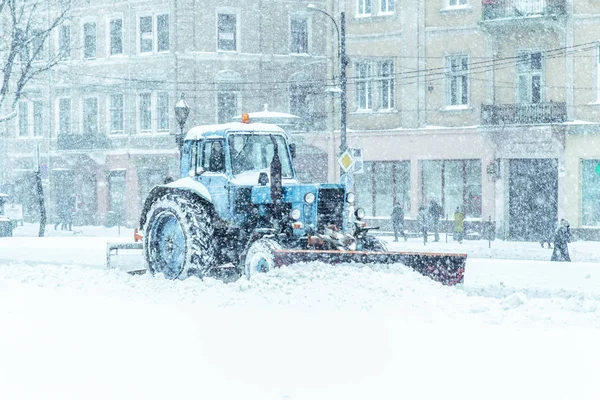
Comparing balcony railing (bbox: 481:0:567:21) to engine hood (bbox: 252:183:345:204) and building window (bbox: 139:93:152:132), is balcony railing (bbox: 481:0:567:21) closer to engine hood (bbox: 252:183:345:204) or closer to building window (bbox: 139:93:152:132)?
building window (bbox: 139:93:152:132)

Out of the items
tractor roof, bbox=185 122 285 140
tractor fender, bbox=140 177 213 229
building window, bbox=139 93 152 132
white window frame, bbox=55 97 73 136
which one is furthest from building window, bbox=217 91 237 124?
tractor roof, bbox=185 122 285 140

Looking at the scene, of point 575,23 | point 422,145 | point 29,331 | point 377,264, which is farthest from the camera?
point 422,145

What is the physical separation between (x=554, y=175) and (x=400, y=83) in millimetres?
6984

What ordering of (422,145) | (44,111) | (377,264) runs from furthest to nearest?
1. (44,111)
2. (422,145)
3. (377,264)

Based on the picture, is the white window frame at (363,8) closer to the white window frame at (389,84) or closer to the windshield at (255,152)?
the white window frame at (389,84)

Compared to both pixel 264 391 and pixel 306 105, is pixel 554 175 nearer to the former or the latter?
pixel 306 105

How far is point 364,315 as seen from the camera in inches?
464

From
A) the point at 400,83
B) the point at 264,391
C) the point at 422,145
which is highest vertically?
the point at 400,83

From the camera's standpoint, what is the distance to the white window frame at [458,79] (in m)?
36.5

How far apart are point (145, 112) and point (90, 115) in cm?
377

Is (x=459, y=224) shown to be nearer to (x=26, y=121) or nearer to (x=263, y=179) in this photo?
(x=263, y=179)

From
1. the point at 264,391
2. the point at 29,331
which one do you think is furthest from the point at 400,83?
the point at 264,391

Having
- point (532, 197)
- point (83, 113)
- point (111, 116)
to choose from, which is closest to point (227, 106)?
point (111, 116)

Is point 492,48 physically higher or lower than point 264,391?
higher
